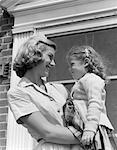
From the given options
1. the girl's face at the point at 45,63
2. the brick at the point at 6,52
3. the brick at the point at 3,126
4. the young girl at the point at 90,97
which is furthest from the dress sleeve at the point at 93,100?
the brick at the point at 6,52

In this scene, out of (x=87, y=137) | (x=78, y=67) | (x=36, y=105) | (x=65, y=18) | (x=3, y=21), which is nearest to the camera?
(x=87, y=137)

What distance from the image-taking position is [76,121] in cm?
212

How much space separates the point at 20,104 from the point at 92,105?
0.39m

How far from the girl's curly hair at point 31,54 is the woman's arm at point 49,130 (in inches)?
12.0

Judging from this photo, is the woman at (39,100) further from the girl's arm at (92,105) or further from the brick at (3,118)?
the brick at (3,118)

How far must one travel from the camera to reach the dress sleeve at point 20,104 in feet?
6.88

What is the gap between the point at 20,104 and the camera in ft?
7.02

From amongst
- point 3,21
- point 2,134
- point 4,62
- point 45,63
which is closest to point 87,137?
Result: point 45,63

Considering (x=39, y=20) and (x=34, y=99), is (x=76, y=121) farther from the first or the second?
(x=39, y=20)

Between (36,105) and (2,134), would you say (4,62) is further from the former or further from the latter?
(36,105)

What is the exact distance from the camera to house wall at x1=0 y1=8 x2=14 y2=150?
4547mm

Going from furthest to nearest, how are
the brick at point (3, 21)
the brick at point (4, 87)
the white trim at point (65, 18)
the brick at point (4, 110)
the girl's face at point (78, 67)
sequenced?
the brick at point (3, 21) < the brick at point (4, 87) < the brick at point (4, 110) < the white trim at point (65, 18) < the girl's face at point (78, 67)

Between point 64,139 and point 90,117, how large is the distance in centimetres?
18

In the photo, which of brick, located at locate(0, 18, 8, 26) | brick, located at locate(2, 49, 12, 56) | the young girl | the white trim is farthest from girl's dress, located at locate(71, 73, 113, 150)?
brick, located at locate(0, 18, 8, 26)
